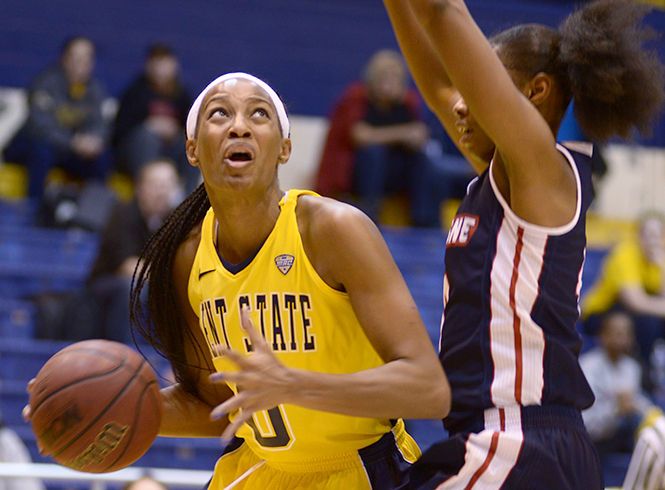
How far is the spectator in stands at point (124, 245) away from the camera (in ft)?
17.9

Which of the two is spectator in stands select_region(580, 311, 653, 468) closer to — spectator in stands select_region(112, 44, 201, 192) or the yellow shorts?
spectator in stands select_region(112, 44, 201, 192)

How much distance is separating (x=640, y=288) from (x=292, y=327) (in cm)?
537

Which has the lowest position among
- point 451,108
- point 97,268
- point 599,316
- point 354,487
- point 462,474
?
point 599,316

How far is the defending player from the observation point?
209 cm

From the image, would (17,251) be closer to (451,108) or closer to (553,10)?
(451,108)

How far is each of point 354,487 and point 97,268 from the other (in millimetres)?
3591

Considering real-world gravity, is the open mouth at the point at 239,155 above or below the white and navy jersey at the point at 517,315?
above

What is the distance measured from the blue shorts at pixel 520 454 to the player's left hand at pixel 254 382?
0.60 meters

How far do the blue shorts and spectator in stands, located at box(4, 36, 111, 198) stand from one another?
588 centimetres

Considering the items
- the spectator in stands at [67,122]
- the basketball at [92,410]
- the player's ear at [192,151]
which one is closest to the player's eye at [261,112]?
the player's ear at [192,151]

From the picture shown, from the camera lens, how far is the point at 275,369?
1830mm

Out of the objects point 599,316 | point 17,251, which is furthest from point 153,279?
point 599,316

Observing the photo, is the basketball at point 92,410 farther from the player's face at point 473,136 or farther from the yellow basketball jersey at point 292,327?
the player's face at point 473,136

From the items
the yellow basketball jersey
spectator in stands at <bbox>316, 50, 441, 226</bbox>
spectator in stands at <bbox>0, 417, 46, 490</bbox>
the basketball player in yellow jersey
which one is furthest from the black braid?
spectator in stands at <bbox>316, 50, 441, 226</bbox>
